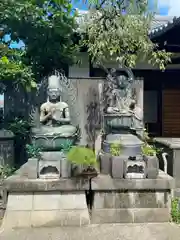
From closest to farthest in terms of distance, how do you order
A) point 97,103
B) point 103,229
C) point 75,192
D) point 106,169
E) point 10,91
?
point 103,229 < point 75,192 < point 106,169 < point 97,103 < point 10,91

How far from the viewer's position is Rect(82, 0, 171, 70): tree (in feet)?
16.4

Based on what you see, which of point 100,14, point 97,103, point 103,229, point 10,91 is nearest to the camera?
point 103,229

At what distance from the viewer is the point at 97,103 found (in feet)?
20.3

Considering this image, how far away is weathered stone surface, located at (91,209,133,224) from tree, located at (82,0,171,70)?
279cm

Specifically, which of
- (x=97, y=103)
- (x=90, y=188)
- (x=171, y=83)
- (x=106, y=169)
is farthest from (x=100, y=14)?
(x=171, y=83)

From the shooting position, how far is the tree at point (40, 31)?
5176 mm

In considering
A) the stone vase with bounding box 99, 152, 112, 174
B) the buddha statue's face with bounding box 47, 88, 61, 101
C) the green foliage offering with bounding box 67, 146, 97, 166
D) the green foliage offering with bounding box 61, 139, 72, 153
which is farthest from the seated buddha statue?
the stone vase with bounding box 99, 152, 112, 174

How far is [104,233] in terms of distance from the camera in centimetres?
363

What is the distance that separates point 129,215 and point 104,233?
1.86ft

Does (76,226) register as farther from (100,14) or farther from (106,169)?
(100,14)

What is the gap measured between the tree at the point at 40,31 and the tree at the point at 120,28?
0.84m

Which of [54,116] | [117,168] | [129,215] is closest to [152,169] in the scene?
[117,168]

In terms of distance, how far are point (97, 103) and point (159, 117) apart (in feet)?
13.8

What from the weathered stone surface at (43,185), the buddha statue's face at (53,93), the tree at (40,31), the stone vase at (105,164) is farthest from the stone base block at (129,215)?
A: the tree at (40,31)
